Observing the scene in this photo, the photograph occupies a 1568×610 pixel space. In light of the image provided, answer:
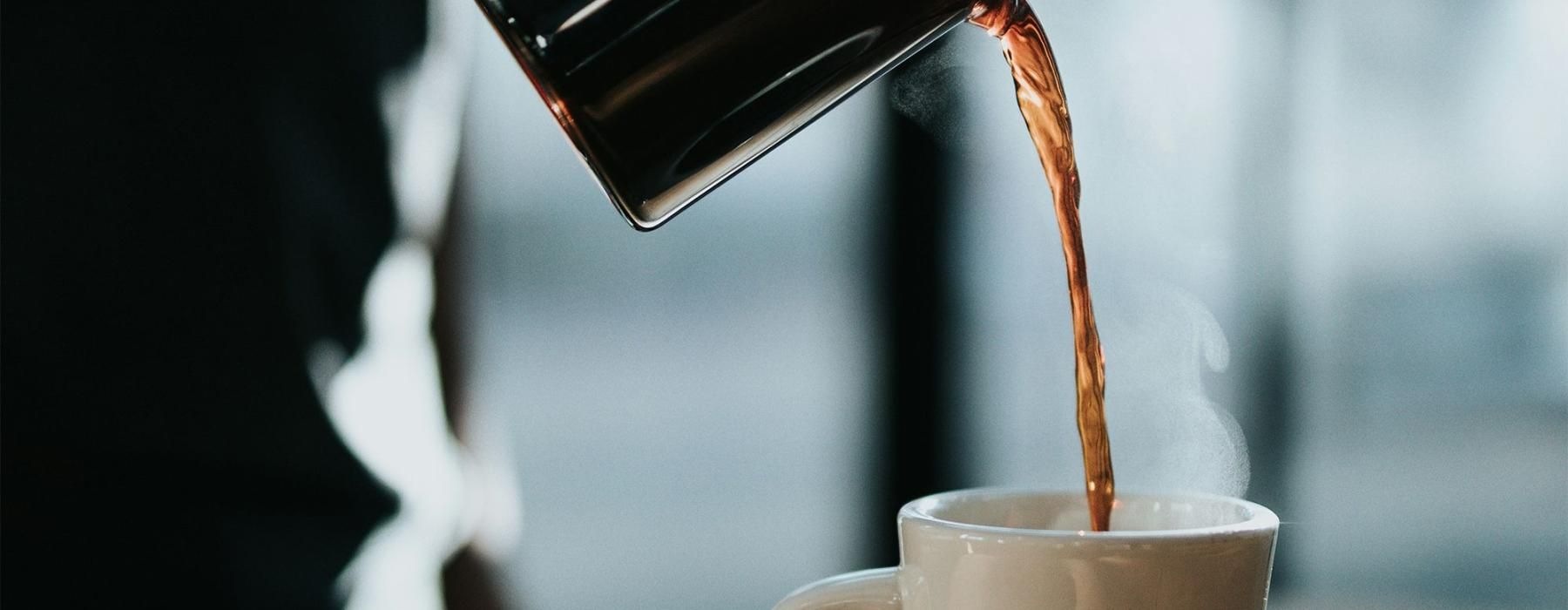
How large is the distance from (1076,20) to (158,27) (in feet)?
3.35

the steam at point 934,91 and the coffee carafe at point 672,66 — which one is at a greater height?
the steam at point 934,91

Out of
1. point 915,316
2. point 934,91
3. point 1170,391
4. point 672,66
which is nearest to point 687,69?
point 672,66

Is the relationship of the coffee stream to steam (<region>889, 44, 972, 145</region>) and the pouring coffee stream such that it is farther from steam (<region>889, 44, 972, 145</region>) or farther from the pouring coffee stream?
steam (<region>889, 44, 972, 145</region>)

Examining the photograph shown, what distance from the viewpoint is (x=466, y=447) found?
1.67 m

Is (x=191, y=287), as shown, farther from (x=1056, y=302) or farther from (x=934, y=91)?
(x=1056, y=302)

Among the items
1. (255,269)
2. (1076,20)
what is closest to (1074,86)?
(1076,20)

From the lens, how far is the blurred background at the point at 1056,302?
1.39 m

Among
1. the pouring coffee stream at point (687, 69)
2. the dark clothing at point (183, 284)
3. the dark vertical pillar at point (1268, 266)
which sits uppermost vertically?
the dark clothing at point (183, 284)

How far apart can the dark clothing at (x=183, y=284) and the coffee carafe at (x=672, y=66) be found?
121 centimetres

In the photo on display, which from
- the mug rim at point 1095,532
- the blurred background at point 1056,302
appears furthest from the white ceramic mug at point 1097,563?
→ the blurred background at point 1056,302

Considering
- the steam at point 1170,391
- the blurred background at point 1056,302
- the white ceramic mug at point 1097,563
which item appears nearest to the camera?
the white ceramic mug at point 1097,563

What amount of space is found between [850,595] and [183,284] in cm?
121

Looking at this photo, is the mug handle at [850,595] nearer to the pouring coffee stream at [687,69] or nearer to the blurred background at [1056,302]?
the pouring coffee stream at [687,69]

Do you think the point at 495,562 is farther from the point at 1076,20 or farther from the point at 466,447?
the point at 1076,20
